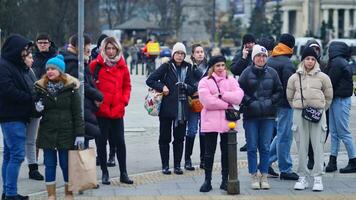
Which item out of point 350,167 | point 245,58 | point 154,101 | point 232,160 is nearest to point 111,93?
point 154,101

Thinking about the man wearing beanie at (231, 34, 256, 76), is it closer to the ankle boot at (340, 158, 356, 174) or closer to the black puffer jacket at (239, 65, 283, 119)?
the ankle boot at (340, 158, 356, 174)

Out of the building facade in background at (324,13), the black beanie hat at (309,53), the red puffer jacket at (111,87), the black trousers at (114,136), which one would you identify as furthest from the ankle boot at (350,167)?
the building facade in background at (324,13)

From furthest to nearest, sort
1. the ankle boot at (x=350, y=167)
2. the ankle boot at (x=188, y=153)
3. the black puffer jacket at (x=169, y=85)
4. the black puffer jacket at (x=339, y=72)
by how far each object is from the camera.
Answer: the ankle boot at (x=188, y=153) < the ankle boot at (x=350, y=167) < the black puffer jacket at (x=169, y=85) < the black puffer jacket at (x=339, y=72)

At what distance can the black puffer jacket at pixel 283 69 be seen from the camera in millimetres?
11797

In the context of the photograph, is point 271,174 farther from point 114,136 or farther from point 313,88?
point 114,136

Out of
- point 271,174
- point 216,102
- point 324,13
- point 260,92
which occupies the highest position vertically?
A: point 324,13

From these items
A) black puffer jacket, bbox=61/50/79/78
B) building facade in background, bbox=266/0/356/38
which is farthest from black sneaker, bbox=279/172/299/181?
building facade in background, bbox=266/0/356/38

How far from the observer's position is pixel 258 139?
37.0 feet

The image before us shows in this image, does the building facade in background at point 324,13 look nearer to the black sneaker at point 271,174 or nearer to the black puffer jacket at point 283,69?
the black sneaker at point 271,174

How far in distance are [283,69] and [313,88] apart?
34.4 inches

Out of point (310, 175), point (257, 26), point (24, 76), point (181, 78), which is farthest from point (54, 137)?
point (257, 26)

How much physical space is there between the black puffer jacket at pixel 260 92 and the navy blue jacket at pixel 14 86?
9.54ft

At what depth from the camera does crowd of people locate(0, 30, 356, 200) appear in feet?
32.3

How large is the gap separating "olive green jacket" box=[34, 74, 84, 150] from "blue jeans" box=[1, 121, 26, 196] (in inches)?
17.9
